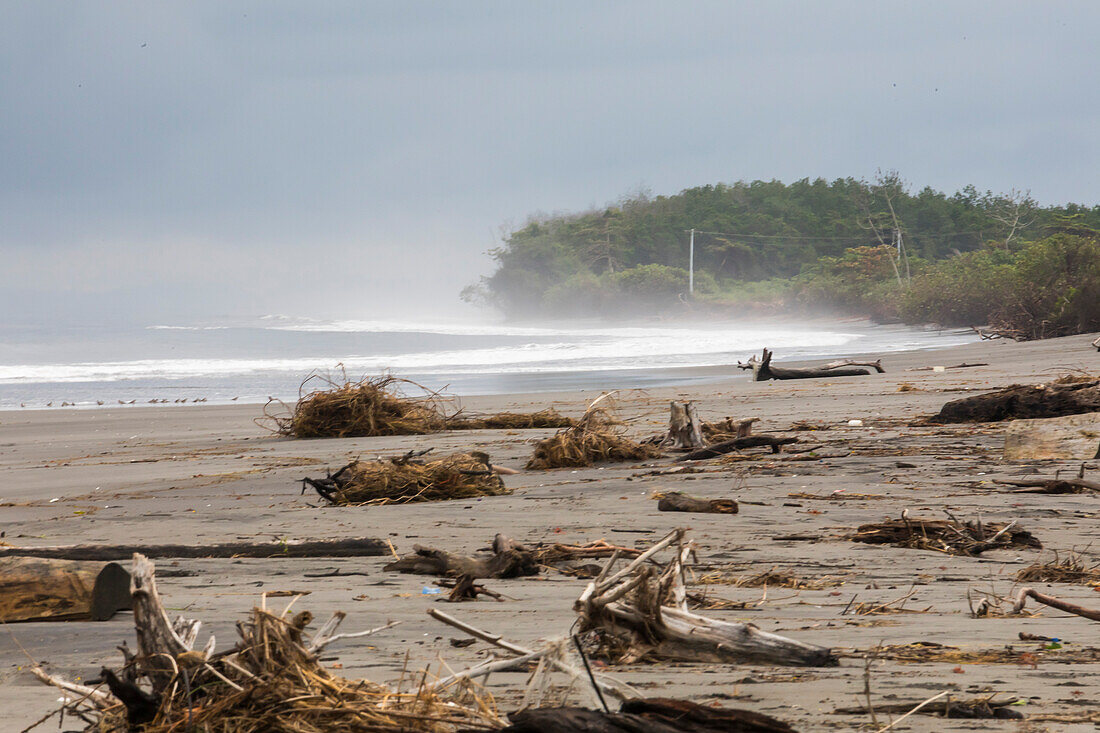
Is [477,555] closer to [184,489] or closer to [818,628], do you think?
[818,628]

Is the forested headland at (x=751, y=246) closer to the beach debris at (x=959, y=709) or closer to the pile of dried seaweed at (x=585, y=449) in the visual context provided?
the pile of dried seaweed at (x=585, y=449)

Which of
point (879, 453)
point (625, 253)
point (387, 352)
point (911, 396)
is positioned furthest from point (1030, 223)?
point (879, 453)

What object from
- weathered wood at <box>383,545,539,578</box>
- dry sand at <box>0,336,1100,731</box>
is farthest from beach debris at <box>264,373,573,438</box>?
weathered wood at <box>383,545,539,578</box>

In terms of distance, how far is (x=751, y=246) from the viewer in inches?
3327

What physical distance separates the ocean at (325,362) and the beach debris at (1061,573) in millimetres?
8965

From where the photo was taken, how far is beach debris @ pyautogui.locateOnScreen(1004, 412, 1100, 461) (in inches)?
271

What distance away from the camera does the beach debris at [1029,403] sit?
866 centimetres

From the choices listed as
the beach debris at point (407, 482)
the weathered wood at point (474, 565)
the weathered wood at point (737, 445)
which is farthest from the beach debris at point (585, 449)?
the weathered wood at point (474, 565)

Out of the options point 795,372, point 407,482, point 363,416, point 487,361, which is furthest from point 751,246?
point 407,482

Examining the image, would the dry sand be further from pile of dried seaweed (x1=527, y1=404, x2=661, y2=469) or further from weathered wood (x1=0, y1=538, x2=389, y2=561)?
pile of dried seaweed (x1=527, y1=404, x2=661, y2=469)

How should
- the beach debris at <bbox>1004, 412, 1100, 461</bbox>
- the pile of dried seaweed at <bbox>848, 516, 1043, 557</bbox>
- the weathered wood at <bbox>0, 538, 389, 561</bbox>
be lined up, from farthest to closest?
1. the beach debris at <bbox>1004, 412, 1100, 461</bbox>
2. the weathered wood at <bbox>0, 538, 389, 561</bbox>
3. the pile of dried seaweed at <bbox>848, 516, 1043, 557</bbox>

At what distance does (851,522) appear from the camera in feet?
16.9

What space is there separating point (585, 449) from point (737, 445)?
4.26 feet

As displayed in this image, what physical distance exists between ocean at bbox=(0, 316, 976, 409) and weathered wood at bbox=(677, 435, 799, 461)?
17.1ft
